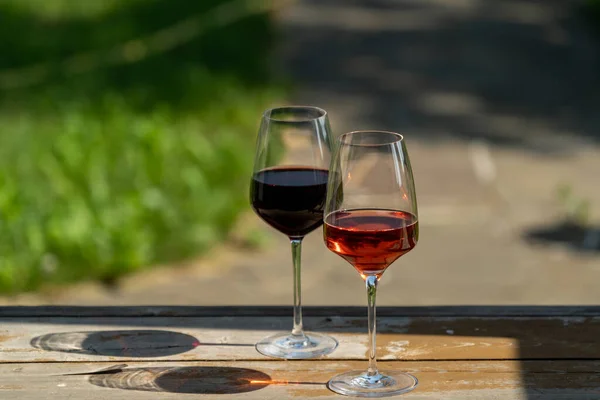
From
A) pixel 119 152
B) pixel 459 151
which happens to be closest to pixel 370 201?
pixel 119 152

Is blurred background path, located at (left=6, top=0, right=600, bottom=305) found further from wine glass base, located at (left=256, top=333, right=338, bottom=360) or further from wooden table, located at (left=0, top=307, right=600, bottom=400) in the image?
wine glass base, located at (left=256, top=333, right=338, bottom=360)

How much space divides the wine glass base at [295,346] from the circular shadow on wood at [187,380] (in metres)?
0.09

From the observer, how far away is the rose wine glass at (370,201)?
1843mm

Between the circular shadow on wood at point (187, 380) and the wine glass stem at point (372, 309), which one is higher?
the wine glass stem at point (372, 309)

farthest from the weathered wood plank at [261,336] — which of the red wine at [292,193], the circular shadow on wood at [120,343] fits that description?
the red wine at [292,193]

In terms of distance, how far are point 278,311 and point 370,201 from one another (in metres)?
0.54

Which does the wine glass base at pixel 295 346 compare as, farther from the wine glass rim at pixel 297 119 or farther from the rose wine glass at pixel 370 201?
the wine glass rim at pixel 297 119

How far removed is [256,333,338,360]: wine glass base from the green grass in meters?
2.97

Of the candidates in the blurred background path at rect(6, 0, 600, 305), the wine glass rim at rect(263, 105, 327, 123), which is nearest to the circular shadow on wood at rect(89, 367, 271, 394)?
the wine glass rim at rect(263, 105, 327, 123)

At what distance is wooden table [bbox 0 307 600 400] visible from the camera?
1956 millimetres

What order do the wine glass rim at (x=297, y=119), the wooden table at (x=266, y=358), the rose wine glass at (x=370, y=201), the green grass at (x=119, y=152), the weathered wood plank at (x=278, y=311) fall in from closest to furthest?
the rose wine glass at (x=370, y=201) < the wooden table at (x=266, y=358) < the wine glass rim at (x=297, y=119) < the weathered wood plank at (x=278, y=311) < the green grass at (x=119, y=152)

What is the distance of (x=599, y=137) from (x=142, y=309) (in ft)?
18.7

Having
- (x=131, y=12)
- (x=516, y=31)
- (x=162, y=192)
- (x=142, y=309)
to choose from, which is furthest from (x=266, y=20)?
(x=142, y=309)

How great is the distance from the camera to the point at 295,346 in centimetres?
214
